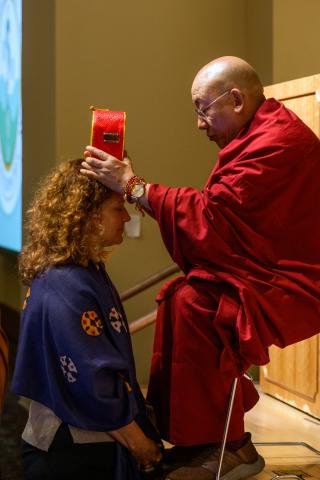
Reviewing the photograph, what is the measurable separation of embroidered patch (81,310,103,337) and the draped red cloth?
0.40m

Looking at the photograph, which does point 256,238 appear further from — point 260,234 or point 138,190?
point 138,190

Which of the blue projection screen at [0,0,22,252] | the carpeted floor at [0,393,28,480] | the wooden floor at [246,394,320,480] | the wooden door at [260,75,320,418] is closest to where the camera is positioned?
the wooden floor at [246,394,320,480]

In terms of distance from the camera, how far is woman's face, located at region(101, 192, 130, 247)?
7.51ft

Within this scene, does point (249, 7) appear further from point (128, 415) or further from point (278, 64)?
point (128, 415)

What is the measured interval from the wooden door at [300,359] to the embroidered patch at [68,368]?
171 cm

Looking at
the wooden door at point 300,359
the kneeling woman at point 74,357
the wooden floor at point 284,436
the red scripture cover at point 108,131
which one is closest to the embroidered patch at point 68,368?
the kneeling woman at point 74,357

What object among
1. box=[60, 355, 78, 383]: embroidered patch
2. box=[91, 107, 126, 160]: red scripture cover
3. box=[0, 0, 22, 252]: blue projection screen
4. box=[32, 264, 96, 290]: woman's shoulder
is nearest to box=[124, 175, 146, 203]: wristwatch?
box=[91, 107, 126, 160]: red scripture cover

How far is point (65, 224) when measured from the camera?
219 cm

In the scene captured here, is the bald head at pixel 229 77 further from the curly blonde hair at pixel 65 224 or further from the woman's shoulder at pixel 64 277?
the woman's shoulder at pixel 64 277

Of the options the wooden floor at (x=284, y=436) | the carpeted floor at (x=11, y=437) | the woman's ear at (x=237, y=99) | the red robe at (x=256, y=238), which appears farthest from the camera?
the carpeted floor at (x=11, y=437)

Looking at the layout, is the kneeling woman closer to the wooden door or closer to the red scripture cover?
the red scripture cover

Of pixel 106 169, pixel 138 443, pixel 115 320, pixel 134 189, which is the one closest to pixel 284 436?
pixel 138 443

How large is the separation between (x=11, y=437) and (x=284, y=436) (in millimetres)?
1254

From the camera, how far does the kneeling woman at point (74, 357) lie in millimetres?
2068
